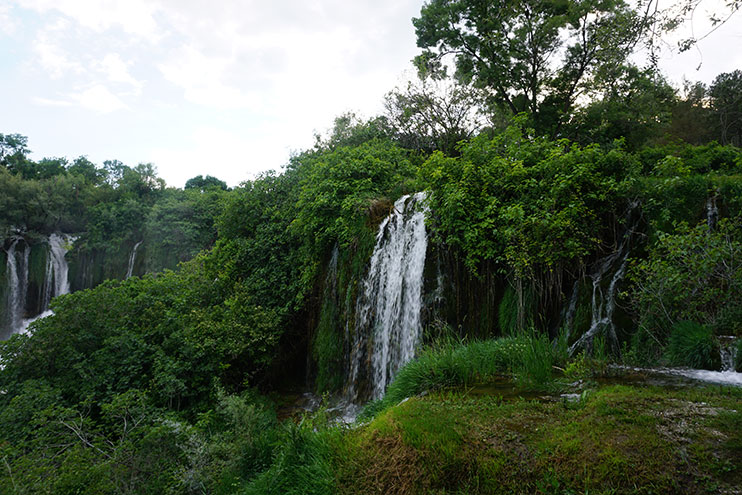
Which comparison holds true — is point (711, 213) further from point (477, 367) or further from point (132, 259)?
point (132, 259)

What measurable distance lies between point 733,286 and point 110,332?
37.9ft

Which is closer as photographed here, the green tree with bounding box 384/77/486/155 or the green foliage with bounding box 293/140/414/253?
the green foliage with bounding box 293/140/414/253

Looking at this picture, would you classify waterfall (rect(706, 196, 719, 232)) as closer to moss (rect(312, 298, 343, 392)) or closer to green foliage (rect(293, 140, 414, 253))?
green foliage (rect(293, 140, 414, 253))

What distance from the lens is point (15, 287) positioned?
2295cm

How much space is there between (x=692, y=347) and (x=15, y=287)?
31.1 metres

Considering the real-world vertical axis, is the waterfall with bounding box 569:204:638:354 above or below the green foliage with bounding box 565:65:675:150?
below

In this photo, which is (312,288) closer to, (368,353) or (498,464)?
(368,353)

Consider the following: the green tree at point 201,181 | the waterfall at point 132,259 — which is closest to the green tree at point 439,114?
the waterfall at point 132,259

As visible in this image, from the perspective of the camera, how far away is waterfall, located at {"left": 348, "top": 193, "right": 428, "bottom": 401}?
7816 mm

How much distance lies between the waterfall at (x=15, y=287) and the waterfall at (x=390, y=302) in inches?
956

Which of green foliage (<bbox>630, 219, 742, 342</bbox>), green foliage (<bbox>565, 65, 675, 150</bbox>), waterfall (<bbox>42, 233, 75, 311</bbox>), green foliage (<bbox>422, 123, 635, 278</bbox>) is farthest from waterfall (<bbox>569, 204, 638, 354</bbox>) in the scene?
waterfall (<bbox>42, 233, 75, 311</bbox>)

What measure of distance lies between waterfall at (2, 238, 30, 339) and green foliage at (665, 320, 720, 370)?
30073mm

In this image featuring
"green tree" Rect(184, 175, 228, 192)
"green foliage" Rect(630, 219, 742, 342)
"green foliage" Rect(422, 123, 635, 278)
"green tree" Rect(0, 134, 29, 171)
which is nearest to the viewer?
"green foliage" Rect(630, 219, 742, 342)

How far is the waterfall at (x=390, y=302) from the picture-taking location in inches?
308
